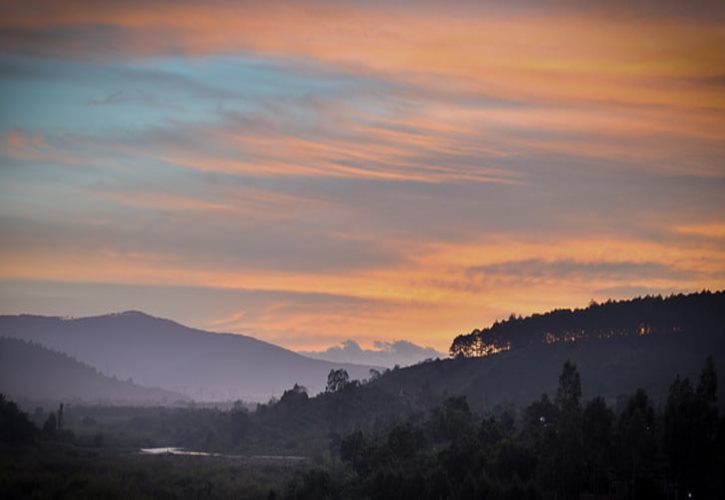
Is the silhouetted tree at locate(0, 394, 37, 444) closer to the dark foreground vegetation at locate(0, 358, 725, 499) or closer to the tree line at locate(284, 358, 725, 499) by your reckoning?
the dark foreground vegetation at locate(0, 358, 725, 499)

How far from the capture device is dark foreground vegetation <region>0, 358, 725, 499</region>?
116 metres

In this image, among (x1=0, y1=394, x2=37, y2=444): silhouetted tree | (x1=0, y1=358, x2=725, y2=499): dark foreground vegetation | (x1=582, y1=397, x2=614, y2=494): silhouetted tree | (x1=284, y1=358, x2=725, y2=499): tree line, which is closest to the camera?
(x1=284, y1=358, x2=725, y2=499): tree line

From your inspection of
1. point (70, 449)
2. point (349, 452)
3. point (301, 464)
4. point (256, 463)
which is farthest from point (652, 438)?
point (70, 449)

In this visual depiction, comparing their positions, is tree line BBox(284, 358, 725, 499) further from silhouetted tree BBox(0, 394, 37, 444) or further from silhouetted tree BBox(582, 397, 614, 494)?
silhouetted tree BBox(0, 394, 37, 444)

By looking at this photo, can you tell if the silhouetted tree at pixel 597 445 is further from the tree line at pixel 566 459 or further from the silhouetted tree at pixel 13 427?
the silhouetted tree at pixel 13 427

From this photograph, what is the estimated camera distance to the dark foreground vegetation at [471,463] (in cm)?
11644

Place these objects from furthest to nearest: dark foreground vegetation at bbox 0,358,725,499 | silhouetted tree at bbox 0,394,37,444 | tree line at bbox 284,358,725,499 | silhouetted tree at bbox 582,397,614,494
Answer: silhouetted tree at bbox 0,394,37,444 → silhouetted tree at bbox 582,397,614,494 → dark foreground vegetation at bbox 0,358,725,499 → tree line at bbox 284,358,725,499

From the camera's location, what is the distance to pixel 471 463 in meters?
133

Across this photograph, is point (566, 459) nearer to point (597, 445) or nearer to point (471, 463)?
point (597, 445)

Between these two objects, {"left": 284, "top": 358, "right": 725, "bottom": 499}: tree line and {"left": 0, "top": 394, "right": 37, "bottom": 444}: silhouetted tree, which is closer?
{"left": 284, "top": 358, "right": 725, "bottom": 499}: tree line

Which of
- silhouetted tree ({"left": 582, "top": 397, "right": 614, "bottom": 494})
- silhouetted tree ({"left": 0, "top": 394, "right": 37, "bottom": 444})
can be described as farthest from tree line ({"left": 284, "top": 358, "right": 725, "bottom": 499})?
silhouetted tree ({"left": 0, "top": 394, "right": 37, "bottom": 444})

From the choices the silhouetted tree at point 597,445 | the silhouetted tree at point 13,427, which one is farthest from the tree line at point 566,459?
the silhouetted tree at point 13,427

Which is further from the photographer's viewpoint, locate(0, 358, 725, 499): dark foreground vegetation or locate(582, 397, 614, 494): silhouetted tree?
locate(582, 397, 614, 494): silhouetted tree

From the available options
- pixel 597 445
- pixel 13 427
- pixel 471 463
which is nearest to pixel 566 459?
pixel 597 445
